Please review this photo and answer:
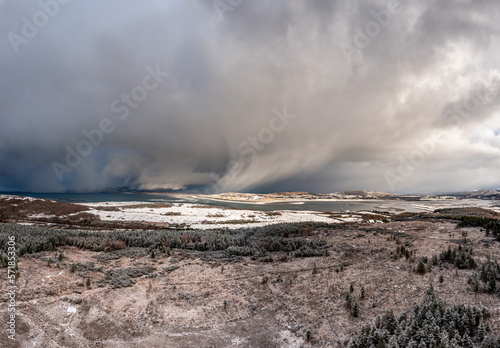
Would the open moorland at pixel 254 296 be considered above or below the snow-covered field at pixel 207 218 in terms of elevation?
above

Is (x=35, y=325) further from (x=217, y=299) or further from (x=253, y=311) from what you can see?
(x=253, y=311)

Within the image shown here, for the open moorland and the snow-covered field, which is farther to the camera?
the snow-covered field

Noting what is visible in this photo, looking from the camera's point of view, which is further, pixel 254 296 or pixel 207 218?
pixel 207 218

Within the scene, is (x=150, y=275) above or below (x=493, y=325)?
below

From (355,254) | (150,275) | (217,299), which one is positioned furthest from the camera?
(355,254)

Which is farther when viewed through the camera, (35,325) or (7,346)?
(35,325)

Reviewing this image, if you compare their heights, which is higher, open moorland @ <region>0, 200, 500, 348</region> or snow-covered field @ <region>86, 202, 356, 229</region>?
open moorland @ <region>0, 200, 500, 348</region>

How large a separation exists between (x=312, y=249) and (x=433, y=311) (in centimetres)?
902

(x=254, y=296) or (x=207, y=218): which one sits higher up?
(x=254, y=296)

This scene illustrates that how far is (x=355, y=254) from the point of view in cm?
1485

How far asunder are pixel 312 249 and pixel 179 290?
9133 mm

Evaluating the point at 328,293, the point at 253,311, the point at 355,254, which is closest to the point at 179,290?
the point at 253,311

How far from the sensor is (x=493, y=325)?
626cm

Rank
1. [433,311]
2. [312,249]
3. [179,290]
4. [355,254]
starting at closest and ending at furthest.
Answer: [433,311]
[179,290]
[355,254]
[312,249]
